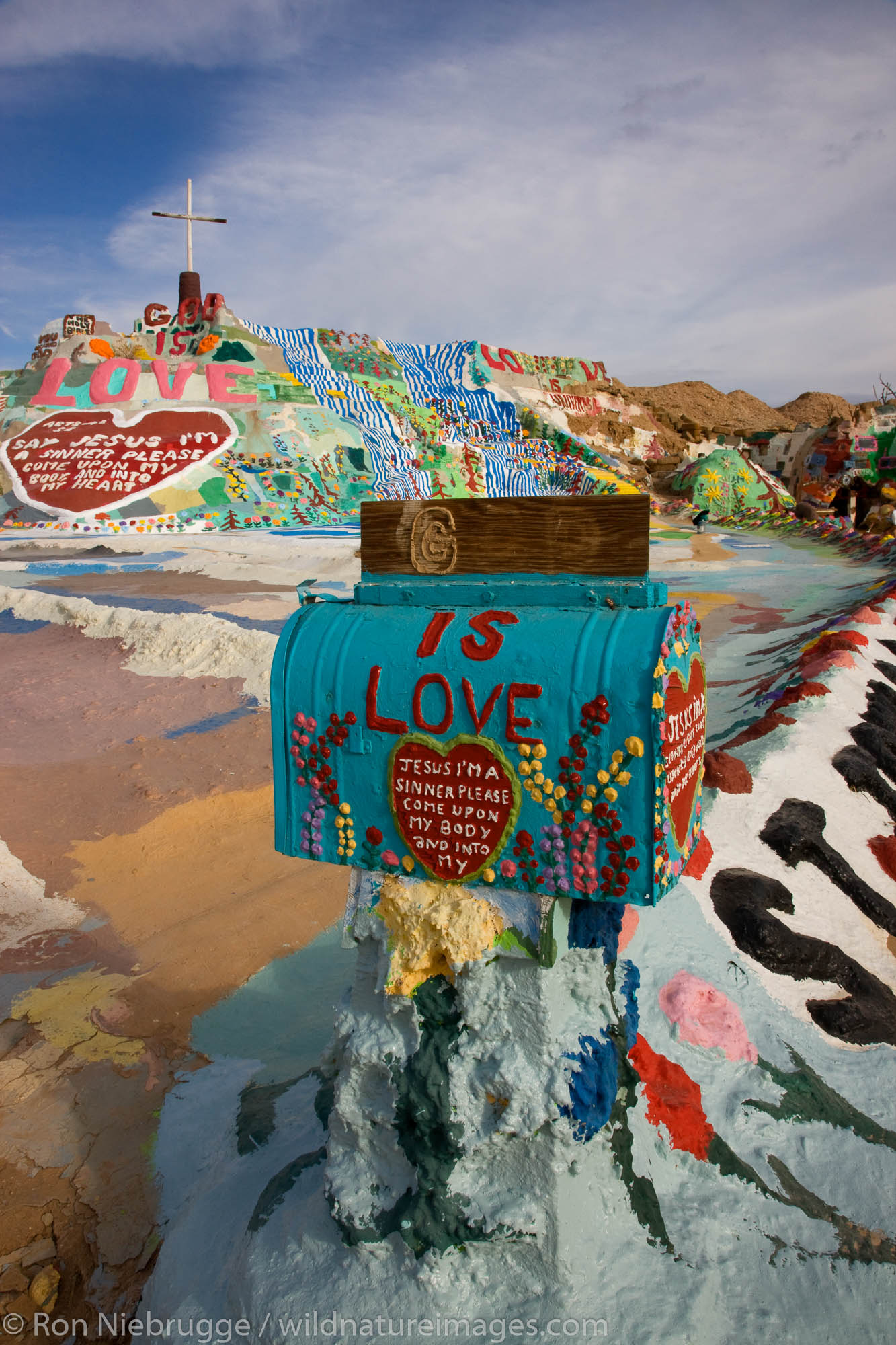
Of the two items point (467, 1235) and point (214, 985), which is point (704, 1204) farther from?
point (214, 985)

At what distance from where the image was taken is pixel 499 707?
1.94 meters

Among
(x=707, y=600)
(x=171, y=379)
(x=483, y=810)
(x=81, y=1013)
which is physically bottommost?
(x=81, y=1013)

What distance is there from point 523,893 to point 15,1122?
8.38 ft

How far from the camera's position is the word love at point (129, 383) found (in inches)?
799

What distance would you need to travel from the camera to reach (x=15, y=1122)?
129 inches

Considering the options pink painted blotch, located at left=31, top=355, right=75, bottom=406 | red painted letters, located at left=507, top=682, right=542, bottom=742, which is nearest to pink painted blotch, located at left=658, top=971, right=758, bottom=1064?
red painted letters, located at left=507, top=682, right=542, bottom=742

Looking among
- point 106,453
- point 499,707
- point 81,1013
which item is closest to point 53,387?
point 106,453

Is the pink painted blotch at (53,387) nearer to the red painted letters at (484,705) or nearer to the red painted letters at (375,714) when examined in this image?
the red painted letters at (375,714)

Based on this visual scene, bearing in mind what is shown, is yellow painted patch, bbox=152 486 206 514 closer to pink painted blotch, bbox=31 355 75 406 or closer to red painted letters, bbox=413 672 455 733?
pink painted blotch, bbox=31 355 75 406

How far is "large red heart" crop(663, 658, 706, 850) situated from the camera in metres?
1.85

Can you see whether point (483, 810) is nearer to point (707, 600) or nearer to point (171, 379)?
point (707, 600)

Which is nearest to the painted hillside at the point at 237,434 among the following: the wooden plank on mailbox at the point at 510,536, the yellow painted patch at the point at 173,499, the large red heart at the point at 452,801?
the yellow painted patch at the point at 173,499

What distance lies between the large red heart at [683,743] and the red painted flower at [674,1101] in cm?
78

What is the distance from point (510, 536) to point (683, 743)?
0.65 meters
